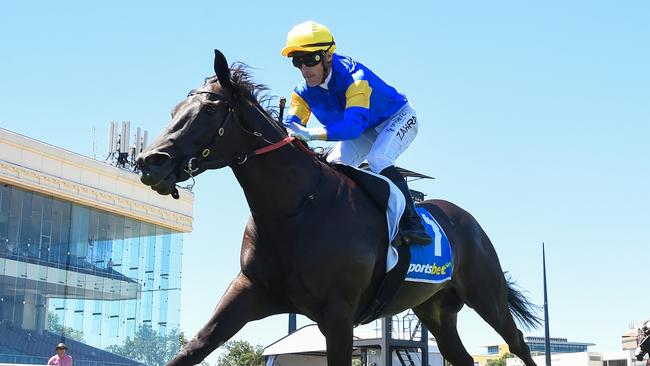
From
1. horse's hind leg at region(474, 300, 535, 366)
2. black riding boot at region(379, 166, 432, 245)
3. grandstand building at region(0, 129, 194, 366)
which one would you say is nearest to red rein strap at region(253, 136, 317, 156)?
black riding boot at region(379, 166, 432, 245)

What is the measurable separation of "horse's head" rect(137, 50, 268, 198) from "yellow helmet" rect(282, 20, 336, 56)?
64 cm

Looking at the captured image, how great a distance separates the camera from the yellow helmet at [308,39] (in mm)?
6500

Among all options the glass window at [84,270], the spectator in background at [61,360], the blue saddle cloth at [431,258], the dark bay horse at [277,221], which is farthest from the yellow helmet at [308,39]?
the glass window at [84,270]

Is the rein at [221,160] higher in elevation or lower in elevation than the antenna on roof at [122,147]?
lower

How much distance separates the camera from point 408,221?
271 inches

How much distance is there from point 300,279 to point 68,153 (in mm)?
38727

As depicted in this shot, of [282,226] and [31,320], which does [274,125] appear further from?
[31,320]

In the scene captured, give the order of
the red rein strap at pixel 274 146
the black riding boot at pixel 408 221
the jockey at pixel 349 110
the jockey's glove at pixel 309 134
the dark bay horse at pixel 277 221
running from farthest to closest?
the black riding boot at pixel 408 221
the jockey at pixel 349 110
the jockey's glove at pixel 309 134
the red rein strap at pixel 274 146
the dark bay horse at pixel 277 221

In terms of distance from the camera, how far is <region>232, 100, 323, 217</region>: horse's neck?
610 centimetres

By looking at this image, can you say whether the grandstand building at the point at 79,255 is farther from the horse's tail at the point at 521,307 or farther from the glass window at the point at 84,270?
the horse's tail at the point at 521,307

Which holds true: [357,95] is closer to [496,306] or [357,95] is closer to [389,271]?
[389,271]

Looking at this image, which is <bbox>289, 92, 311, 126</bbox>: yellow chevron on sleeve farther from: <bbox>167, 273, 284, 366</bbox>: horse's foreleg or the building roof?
the building roof

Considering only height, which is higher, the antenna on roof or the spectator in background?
the antenna on roof

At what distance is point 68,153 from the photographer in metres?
42.8
